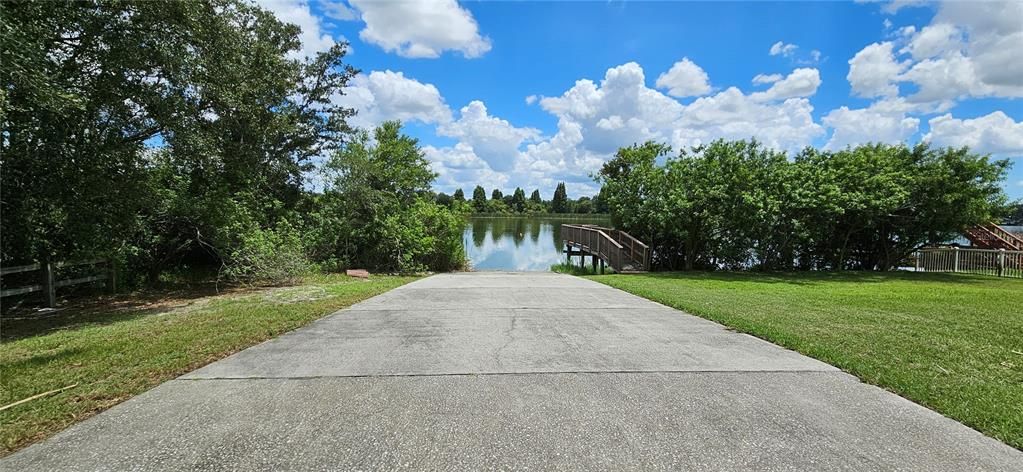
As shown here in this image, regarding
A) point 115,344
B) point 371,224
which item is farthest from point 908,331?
point 371,224

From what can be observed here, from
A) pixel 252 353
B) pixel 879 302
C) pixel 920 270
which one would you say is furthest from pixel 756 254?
pixel 252 353

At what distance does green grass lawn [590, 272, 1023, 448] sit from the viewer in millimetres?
3404

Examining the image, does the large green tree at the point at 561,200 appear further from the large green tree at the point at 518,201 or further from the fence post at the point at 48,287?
the fence post at the point at 48,287

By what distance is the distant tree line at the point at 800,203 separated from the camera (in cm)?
1470

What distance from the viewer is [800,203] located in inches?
565

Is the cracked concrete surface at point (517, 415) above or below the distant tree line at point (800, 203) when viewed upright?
below

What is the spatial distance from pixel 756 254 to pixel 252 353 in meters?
15.7

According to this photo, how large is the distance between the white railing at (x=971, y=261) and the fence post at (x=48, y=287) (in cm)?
2416

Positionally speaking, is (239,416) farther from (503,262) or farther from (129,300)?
(503,262)

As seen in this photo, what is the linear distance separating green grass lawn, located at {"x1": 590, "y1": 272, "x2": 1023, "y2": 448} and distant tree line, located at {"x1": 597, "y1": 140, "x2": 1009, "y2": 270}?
3.96 meters

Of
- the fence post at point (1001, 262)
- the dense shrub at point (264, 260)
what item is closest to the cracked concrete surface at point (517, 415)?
the dense shrub at point (264, 260)

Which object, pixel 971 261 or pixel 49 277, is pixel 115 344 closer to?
pixel 49 277

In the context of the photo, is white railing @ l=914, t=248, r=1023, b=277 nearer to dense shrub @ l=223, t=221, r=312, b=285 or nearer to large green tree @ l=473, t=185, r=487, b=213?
dense shrub @ l=223, t=221, r=312, b=285

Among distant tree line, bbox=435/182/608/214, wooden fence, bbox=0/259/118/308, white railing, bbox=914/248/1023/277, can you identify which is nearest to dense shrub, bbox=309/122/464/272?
wooden fence, bbox=0/259/118/308
